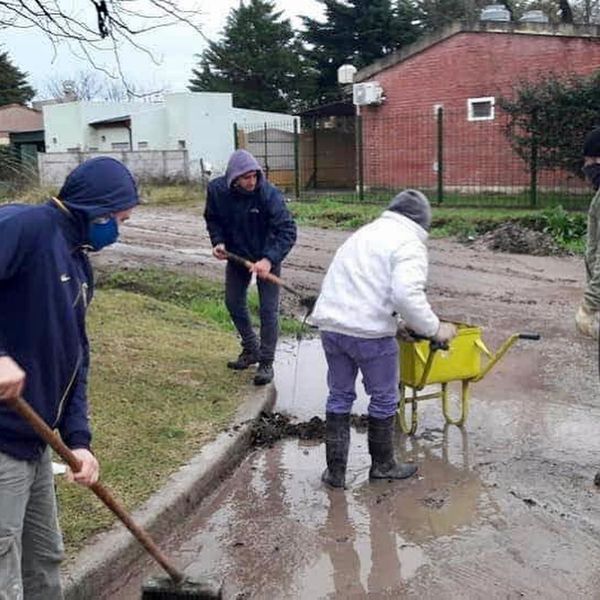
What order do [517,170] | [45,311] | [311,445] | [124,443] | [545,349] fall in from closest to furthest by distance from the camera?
[45,311] < [124,443] < [311,445] < [545,349] < [517,170]

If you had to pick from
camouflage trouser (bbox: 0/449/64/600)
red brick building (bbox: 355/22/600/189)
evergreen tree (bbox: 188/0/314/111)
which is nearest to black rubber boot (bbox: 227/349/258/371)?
camouflage trouser (bbox: 0/449/64/600)

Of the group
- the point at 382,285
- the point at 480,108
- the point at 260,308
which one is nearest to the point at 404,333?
the point at 382,285

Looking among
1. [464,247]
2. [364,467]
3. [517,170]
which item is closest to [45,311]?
[364,467]

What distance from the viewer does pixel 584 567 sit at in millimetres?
3830

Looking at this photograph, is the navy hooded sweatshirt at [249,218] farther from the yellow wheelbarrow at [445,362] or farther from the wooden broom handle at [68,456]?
the wooden broom handle at [68,456]

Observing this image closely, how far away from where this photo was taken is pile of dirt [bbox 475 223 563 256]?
1359cm

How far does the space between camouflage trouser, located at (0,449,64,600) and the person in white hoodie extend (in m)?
2.09

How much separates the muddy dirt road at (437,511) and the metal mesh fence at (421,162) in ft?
38.5

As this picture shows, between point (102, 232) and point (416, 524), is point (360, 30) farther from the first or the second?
point (102, 232)

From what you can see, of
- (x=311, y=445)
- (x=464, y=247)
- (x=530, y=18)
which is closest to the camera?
(x=311, y=445)

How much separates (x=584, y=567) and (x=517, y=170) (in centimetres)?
1742

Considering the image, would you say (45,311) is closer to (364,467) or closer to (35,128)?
(364,467)

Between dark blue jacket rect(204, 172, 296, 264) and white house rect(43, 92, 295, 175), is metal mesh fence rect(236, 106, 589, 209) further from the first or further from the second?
dark blue jacket rect(204, 172, 296, 264)

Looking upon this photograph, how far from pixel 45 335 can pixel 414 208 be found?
2519mm
